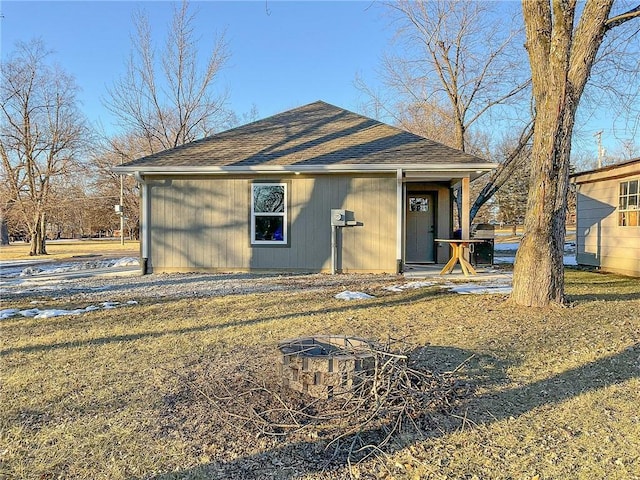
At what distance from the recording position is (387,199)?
31.7 feet

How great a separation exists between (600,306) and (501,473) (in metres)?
4.80

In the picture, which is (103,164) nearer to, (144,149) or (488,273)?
(144,149)

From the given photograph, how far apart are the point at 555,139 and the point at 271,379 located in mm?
4815

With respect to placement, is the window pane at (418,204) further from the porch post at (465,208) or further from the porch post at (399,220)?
the porch post at (399,220)

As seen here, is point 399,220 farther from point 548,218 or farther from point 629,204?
point 629,204

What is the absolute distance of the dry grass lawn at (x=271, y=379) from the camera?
211cm

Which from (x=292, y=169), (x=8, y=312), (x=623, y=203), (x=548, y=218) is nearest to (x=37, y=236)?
(x=292, y=169)

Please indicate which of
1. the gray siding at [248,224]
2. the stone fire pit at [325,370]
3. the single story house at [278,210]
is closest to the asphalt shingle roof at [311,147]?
the single story house at [278,210]

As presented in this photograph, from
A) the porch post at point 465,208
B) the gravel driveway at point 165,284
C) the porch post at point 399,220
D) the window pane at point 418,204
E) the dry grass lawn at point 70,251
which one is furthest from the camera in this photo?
the dry grass lawn at point 70,251

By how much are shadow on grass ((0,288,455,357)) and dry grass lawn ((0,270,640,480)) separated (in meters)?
0.03

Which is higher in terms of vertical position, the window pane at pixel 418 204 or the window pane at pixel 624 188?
the window pane at pixel 624 188

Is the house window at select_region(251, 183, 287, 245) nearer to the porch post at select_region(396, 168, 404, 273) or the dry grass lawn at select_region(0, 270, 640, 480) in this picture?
the porch post at select_region(396, 168, 404, 273)

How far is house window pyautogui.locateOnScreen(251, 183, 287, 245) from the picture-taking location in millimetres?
9766

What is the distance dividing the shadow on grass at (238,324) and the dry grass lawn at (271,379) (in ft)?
0.10
